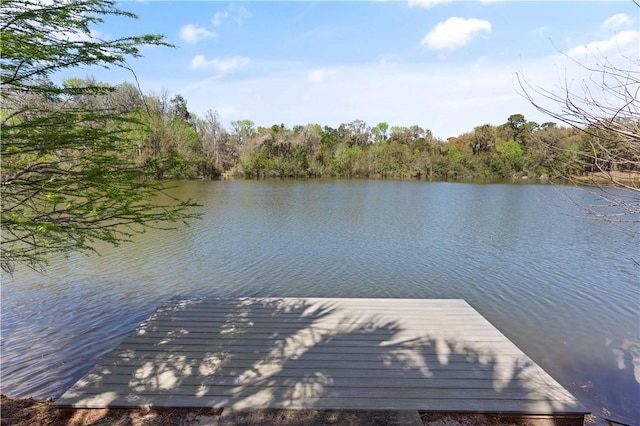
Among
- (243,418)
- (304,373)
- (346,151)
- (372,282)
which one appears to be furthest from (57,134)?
(346,151)

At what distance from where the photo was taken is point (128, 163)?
2643mm

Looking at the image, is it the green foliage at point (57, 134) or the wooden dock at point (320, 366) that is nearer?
the green foliage at point (57, 134)

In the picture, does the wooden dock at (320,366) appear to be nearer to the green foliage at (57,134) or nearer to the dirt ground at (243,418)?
the dirt ground at (243,418)

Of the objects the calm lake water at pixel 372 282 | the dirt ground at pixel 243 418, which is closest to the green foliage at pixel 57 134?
the dirt ground at pixel 243 418

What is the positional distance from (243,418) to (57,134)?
241 cm

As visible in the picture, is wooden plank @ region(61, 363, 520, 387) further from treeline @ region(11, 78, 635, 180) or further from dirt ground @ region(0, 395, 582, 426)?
treeline @ region(11, 78, 635, 180)

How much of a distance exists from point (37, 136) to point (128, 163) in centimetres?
57

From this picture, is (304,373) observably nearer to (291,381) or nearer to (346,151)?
(291,381)

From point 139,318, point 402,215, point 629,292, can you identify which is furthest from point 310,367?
point 402,215

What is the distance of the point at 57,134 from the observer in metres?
2.23

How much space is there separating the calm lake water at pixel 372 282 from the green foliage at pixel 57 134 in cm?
283

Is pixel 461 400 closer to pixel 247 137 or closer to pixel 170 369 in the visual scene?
pixel 170 369

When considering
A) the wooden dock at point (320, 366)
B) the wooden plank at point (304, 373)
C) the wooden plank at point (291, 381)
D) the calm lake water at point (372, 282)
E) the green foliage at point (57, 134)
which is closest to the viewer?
the green foliage at point (57, 134)

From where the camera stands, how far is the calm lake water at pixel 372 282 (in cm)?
469
